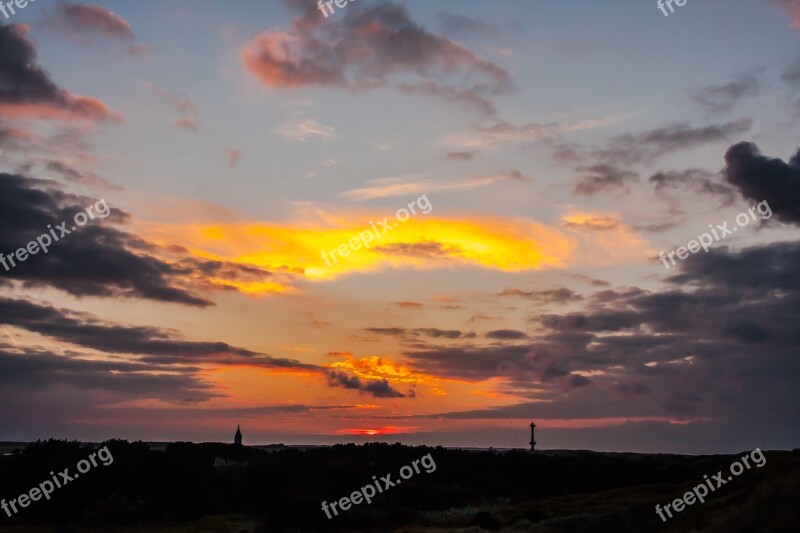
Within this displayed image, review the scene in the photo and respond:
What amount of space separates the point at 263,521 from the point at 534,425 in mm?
83749

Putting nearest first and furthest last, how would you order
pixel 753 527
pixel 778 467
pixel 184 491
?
1. pixel 753 527
2. pixel 778 467
3. pixel 184 491

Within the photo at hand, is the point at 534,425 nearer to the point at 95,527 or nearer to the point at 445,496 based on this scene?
the point at 445,496

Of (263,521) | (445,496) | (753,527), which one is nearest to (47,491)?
(263,521)

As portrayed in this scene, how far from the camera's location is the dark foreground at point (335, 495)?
1415 inches

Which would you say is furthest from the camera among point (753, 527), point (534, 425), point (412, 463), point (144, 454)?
point (534, 425)

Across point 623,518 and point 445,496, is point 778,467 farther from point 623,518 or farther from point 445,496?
point 445,496

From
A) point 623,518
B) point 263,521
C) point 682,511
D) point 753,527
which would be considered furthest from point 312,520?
point 753,527

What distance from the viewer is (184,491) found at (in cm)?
4512

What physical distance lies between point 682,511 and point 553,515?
7805mm

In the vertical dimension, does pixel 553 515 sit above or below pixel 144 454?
below

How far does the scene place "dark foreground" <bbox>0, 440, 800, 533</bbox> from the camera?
35938mm

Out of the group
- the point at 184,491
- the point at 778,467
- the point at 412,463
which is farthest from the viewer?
the point at 412,463

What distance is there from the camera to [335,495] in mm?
49906

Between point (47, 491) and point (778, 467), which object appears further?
point (47, 491)
